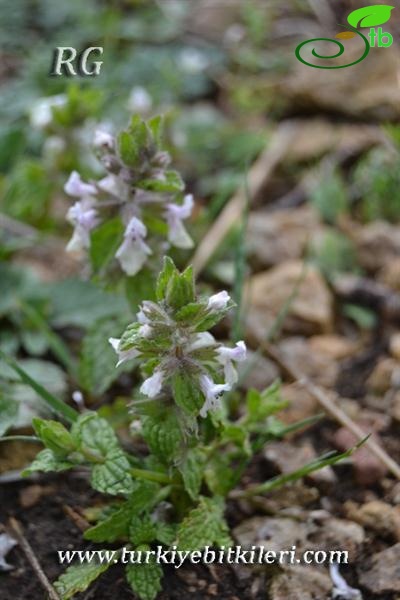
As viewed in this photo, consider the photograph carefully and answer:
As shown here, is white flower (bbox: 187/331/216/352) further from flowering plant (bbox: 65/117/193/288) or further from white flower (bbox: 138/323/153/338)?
flowering plant (bbox: 65/117/193/288)

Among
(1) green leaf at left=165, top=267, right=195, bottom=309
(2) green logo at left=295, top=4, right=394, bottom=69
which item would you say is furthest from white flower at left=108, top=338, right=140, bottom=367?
(2) green logo at left=295, top=4, right=394, bottom=69

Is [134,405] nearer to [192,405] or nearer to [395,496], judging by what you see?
[192,405]

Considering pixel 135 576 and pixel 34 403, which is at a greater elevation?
pixel 34 403

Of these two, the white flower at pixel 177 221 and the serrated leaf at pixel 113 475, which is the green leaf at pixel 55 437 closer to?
the serrated leaf at pixel 113 475

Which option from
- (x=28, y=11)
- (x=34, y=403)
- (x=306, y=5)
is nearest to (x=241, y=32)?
(x=306, y=5)

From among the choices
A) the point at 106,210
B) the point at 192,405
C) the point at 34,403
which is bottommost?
the point at 192,405

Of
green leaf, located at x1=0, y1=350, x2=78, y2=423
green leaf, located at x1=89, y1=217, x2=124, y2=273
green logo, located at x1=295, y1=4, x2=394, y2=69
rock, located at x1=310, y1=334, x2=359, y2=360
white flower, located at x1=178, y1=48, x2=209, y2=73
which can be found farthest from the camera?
white flower, located at x1=178, y1=48, x2=209, y2=73
